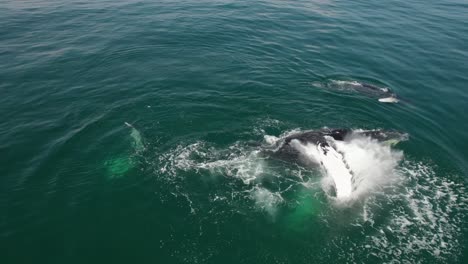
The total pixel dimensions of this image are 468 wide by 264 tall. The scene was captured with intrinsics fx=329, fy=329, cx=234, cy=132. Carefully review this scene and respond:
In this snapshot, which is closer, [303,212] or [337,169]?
[303,212]

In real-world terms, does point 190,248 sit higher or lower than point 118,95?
lower

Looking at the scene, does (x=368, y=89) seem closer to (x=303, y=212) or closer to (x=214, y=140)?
(x=214, y=140)

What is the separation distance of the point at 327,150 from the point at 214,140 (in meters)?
9.67

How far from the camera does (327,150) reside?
2647cm

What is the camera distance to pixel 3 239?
20609 mm

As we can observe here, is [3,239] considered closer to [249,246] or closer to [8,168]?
[8,168]

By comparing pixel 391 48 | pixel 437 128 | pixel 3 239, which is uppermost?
pixel 391 48

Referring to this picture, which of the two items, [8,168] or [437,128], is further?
[437,128]

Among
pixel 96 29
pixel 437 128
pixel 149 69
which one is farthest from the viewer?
pixel 96 29

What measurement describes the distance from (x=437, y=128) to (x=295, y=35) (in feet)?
91.6

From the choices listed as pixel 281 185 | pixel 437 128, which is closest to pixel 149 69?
pixel 281 185

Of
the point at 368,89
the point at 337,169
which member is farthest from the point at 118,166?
the point at 368,89

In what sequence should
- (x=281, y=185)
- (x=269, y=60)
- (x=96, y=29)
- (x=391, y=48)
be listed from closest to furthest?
(x=281, y=185) < (x=269, y=60) < (x=391, y=48) < (x=96, y=29)

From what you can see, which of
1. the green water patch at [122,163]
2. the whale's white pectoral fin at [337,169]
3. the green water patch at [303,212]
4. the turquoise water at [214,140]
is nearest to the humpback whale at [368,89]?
the turquoise water at [214,140]
